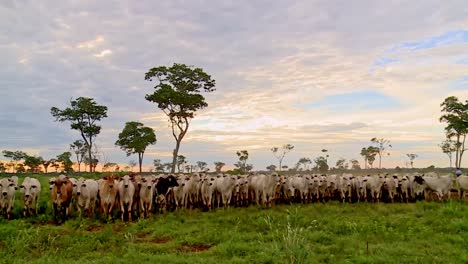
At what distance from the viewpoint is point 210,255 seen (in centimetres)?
1040

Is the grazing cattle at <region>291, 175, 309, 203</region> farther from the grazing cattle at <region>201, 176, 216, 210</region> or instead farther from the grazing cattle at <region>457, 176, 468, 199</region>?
the grazing cattle at <region>457, 176, 468, 199</region>

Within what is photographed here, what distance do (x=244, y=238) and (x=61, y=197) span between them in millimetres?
8236

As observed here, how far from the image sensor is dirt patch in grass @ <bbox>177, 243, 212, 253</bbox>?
11.2m

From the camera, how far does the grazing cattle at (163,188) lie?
18.2 m

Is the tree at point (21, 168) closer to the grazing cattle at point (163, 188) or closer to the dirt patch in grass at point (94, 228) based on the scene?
the grazing cattle at point (163, 188)

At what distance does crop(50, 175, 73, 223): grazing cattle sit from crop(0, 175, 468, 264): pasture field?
0.44 meters

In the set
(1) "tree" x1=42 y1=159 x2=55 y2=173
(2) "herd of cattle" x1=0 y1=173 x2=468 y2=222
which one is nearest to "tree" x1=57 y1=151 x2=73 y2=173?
(1) "tree" x1=42 y1=159 x2=55 y2=173

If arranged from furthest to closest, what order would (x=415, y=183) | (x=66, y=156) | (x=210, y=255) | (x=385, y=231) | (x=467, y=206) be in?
(x=66, y=156) → (x=415, y=183) → (x=467, y=206) → (x=385, y=231) → (x=210, y=255)

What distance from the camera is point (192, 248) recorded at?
37.4 ft

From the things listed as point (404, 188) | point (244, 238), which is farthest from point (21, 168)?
point (244, 238)

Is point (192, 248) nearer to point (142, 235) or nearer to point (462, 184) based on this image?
point (142, 235)

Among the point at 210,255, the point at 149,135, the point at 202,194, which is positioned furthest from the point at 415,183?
the point at 149,135

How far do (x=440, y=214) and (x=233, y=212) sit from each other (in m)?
8.03

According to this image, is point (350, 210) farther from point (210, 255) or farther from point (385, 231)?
point (210, 255)
